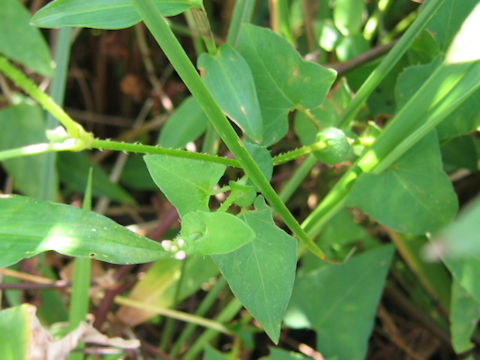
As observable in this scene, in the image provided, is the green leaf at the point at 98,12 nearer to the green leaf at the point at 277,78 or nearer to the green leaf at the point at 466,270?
the green leaf at the point at 277,78

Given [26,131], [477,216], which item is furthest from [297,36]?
[477,216]

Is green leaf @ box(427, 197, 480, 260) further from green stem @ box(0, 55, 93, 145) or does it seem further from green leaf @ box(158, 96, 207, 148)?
green leaf @ box(158, 96, 207, 148)

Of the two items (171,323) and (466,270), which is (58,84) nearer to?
(171,323)

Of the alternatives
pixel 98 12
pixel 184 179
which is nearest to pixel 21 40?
pixel 98 12

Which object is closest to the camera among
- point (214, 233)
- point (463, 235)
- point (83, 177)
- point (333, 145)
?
point (463, 235)

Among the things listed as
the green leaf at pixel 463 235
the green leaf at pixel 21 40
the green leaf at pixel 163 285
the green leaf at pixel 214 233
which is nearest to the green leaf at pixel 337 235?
the green leaf at pixel 163 285

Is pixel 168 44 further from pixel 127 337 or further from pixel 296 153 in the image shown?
pixel 127 337

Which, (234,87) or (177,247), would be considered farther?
(234,87)
